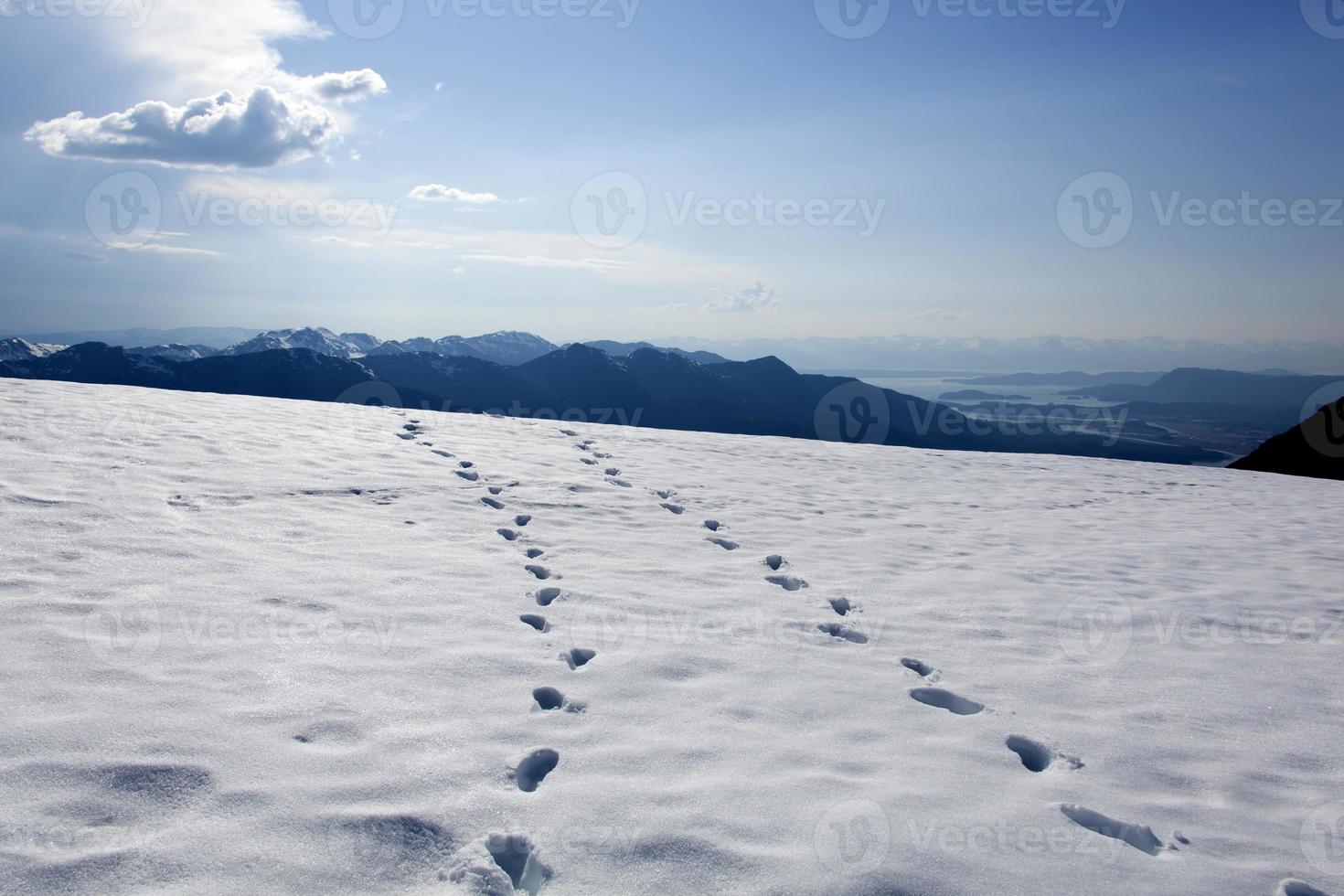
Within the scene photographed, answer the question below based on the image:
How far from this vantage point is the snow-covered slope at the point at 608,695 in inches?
135

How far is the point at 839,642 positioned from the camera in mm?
6359

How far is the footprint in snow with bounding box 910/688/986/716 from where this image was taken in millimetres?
5316

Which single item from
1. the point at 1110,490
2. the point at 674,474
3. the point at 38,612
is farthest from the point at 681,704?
the point at 1110,490

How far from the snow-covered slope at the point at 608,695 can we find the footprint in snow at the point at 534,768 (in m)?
0.02

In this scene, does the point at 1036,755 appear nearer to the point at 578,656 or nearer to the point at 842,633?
the point at 842,633

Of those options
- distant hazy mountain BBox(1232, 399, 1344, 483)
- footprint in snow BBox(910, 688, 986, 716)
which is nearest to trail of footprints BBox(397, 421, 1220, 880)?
footprint in snow BBox(910, 688, 986, 716)

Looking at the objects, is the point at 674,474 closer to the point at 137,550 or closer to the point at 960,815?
the point at 137,550

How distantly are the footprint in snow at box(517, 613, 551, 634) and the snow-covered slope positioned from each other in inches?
2.6

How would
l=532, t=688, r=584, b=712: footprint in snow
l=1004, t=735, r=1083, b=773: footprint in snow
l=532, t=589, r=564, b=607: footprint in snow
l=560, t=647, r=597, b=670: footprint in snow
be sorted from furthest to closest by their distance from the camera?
l=532, t=589, r=564, b=607: footprint in snow, l=560, t=647, r=597, b=670: footprint in snow, l=532, t=688, r=584, b=712: footprint in snow, l=1004, t=735, r=1083, b=773: footprint in snow

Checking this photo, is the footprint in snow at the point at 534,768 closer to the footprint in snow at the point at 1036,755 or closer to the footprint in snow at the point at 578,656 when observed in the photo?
the footprint in snow at the point at 578,656

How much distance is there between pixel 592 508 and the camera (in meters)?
10.2

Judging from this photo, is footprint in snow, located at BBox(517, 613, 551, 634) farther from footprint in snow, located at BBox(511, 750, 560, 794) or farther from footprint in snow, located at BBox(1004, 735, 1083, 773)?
footprint in snow, located at BBox(1004, 735, 1083, 773)

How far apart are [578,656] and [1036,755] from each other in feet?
10.9

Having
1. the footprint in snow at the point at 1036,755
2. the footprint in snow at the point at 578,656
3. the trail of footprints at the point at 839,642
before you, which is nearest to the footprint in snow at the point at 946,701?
the trail of footprints at the point at 839,642
